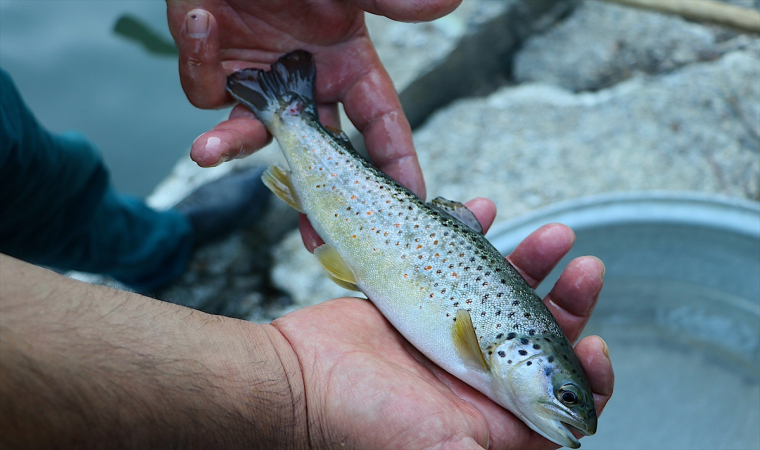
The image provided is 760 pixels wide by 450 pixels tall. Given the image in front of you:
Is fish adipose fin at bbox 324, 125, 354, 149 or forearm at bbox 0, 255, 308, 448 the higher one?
fish adipose fin at bbox 324, 125, 354, 149

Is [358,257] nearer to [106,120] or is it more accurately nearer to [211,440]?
[211,440]

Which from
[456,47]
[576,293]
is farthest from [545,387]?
[456,47]

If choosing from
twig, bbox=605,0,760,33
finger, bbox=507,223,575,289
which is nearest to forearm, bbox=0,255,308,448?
finger, bbox=507,223,575,289

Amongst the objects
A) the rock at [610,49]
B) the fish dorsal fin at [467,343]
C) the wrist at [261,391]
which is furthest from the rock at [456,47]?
the wrist at [261,391]

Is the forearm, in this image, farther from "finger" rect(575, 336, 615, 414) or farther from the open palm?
"finger" rect(575, 336, 615, 414)

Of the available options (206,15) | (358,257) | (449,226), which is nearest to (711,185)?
(449,226)

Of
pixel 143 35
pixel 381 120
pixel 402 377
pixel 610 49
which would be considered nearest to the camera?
pixel 402 377

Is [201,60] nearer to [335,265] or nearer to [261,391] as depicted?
[335,265]
